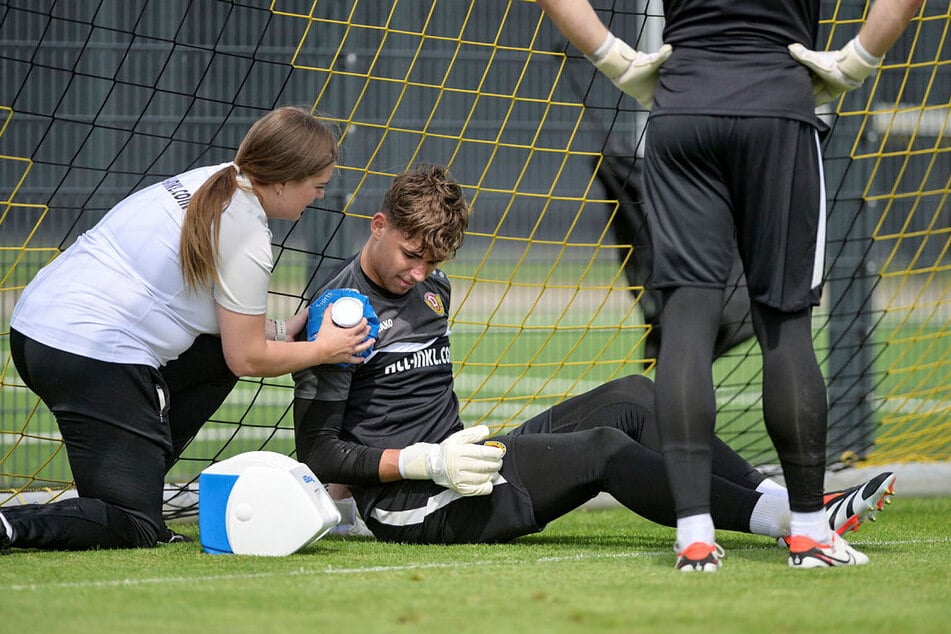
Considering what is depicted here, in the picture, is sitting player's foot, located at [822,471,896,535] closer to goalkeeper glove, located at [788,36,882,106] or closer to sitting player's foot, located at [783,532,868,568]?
sitting player's foot, located at [783,532,868,568]

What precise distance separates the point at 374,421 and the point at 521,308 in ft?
16.7

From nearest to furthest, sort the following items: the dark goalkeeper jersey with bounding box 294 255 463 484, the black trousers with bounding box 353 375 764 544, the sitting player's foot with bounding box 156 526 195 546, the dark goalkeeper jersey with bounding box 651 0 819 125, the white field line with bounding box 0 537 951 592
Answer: the white field line with bounding box 0 537 951 592 → the dark goalkeeper jersey with bounding box 651 0 819 125 → the black trousers with bounding box 353 375 764 544 → the dark goalkeeper jersey with bounding box 294 255 463 484 → the sitting player's foot with bounding box 156 526 195 546

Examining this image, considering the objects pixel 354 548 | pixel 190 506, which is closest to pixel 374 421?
pixel 354 548

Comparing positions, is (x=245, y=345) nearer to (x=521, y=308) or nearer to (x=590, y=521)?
(x=590, y=521)

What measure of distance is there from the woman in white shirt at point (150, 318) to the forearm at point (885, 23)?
1.25 meters

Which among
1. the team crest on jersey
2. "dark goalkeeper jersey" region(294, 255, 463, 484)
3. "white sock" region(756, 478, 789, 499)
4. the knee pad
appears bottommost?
the knee pad

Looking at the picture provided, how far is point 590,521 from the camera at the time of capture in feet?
12.2

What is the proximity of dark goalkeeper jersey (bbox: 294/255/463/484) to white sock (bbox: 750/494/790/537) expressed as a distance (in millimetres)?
783

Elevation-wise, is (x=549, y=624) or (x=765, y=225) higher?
(x=765, y=225)

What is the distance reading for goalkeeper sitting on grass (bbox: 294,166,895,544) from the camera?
283 centimetres

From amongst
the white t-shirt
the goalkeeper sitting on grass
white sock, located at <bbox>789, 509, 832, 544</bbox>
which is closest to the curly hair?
the goalkeeper sitting on grass

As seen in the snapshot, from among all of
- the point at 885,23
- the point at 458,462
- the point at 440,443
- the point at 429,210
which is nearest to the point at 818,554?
the point at 458,462

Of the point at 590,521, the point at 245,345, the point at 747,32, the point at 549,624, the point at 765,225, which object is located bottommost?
the point at 590,521

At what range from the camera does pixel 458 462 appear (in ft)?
9.27
